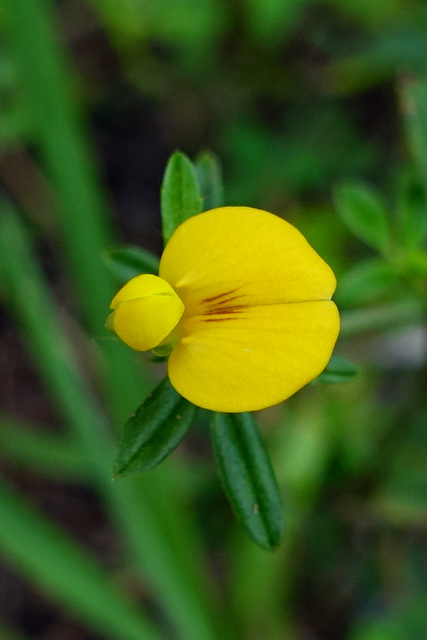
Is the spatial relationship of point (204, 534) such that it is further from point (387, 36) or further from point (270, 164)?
point (387, 36)

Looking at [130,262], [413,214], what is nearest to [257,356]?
[130,262]

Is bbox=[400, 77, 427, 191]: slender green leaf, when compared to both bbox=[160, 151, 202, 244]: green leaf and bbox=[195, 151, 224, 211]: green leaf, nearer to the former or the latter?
bbox=[195, 151, 224, 211]: green leaf

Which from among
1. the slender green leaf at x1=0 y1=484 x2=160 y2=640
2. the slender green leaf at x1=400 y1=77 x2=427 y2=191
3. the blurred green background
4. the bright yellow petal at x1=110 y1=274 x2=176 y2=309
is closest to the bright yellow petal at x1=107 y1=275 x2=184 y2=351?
the bright yellow petal at x1=110 y1=274 x2=176 y2=309

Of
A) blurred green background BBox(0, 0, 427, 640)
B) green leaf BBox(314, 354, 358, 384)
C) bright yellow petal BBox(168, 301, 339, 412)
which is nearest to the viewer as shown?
bright yellow petal BBox(168, 301, 339, 412)

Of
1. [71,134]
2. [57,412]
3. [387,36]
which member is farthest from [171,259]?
[57,412]

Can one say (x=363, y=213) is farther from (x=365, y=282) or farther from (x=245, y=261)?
(x=245, y=261)

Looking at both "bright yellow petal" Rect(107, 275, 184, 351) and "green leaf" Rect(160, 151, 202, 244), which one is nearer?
"bright yellow petal" Rect(107, 275, 184, 351)
